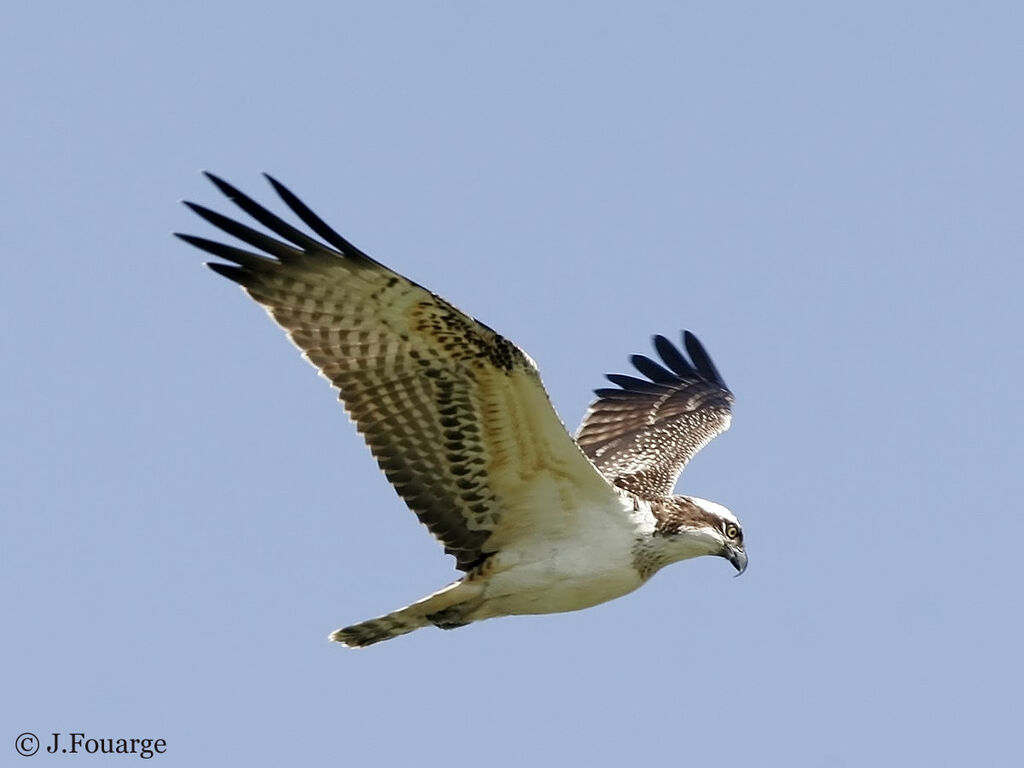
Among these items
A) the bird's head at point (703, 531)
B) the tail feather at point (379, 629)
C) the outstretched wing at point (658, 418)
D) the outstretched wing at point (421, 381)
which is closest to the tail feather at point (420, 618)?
the tail feather at point (379, 629)

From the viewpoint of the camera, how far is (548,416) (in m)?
9.70

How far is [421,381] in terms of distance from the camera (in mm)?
9859

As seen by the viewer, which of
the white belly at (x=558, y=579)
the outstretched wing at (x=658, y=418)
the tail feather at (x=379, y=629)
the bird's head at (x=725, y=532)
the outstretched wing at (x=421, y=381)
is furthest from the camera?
the outstretched wing at (x=658, y=418)

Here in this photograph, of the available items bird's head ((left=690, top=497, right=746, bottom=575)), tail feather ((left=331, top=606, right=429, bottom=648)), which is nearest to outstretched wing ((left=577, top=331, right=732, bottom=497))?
bird's head ((left=690, top=497, right=746, bottom=575))

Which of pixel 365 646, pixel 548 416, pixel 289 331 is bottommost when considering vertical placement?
pixel 365 646

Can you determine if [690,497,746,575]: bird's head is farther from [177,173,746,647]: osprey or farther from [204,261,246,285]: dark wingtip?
[204,261,246,285]: dark wingtip

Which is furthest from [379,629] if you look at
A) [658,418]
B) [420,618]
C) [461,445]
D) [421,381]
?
[658,418]

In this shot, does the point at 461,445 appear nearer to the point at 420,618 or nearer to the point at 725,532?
the point at 420,618

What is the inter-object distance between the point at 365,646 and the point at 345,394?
1.58 m

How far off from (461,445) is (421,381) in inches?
18.2

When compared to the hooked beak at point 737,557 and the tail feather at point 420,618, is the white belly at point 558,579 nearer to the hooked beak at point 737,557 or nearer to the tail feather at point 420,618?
the tail feather at point 420,618

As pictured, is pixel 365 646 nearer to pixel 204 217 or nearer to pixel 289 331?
pixel 289 331

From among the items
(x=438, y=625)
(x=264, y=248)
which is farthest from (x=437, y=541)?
(x=264, y=248)

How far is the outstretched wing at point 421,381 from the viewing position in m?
9.55
